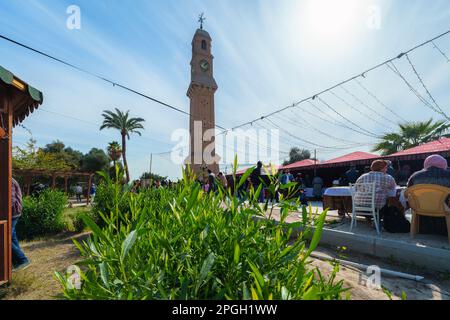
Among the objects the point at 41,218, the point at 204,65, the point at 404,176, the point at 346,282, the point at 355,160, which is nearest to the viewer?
the point at 346,282

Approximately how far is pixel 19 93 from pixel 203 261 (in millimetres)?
3582

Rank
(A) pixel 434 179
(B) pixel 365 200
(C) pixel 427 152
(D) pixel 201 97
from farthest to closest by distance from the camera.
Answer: (D) pixel 201 97, (C) pixel 427 152, (B) pixel 365 200, (A) pixel 434 179

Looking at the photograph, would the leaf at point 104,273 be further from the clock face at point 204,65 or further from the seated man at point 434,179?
the clock face at point 204,65

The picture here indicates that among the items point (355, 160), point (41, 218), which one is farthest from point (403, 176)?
point (41, 218)

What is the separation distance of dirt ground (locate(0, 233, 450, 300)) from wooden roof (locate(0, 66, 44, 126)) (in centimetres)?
238

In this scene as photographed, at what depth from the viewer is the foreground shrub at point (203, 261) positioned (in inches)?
37.4

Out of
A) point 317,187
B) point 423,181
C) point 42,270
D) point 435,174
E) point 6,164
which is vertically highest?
point 6,164

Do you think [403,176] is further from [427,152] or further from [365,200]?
[365,200]

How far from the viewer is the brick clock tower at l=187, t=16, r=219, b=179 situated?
24922 millimetres

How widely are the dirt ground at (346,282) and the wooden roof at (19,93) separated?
2.38 metres

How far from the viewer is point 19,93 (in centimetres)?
314

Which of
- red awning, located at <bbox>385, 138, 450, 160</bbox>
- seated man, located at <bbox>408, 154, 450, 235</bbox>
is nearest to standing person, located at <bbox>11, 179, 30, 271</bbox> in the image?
seated man, located at <bbox>408, 154, 450, 235</bbox>
